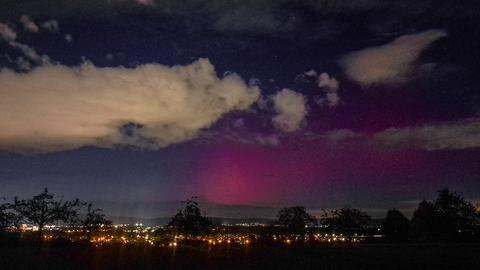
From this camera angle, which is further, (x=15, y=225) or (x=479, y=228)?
(x=479, y=228)

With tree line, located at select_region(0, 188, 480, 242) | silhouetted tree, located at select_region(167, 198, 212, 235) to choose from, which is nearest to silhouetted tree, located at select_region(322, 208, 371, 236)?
tree line, located at select_region(0, 188, 480, 242)

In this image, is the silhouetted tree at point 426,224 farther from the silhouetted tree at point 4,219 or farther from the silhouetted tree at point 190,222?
the silhouetted tree at point 4,219

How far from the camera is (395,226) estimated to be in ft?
294

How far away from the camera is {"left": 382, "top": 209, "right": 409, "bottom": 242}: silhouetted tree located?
88.3 meters

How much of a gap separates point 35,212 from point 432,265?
→ 148 ft

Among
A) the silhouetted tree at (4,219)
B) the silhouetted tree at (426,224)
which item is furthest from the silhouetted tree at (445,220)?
the silhouetted tree at (4,219)

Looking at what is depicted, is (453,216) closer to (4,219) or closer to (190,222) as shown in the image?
(190,222)

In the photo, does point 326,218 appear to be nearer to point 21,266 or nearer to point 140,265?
point 140,265

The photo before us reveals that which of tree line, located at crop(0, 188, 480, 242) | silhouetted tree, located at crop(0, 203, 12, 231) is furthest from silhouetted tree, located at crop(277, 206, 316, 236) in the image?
silhouetted tree, located at crop(0, 203, 12, 231)

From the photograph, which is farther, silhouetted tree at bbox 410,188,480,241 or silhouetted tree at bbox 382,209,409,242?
silhouetted tree at bbox 382,209,409,242

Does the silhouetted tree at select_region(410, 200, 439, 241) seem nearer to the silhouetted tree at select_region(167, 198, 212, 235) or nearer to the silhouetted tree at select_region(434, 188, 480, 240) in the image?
the silhouetted tree at select_region(434, 188, 480, 240)

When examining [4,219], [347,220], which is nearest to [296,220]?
[347,220]

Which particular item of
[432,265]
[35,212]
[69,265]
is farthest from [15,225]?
[432,265]

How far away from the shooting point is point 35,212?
54250 millimetres
